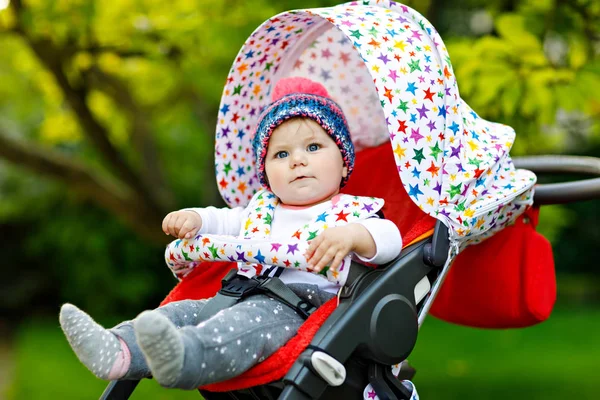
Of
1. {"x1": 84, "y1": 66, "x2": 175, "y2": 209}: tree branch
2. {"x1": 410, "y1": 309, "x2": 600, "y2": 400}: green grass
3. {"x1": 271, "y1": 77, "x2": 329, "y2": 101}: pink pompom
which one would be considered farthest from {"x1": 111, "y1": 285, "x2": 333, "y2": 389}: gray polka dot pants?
{"x1": 84, "y1": 66, "x2": 175, "y2": 209}: tree branch

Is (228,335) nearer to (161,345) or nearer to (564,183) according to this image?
(161,345)

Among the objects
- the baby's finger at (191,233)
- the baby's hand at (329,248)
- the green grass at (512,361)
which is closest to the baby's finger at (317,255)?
the baby's hand at (329,248)

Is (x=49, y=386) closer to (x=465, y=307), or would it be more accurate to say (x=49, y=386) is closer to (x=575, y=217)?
(x=465, y=307)

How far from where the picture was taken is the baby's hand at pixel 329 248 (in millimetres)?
2105

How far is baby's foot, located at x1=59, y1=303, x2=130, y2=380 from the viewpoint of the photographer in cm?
201

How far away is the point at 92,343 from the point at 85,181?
13.9ft

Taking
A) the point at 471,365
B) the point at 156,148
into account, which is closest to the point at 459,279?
the point at 471,365

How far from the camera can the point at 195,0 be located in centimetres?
530

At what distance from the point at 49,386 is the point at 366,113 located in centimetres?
452

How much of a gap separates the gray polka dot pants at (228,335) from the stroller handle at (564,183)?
1056 millimetres

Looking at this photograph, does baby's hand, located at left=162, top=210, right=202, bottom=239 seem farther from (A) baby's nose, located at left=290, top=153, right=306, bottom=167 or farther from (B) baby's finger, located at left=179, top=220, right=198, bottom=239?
(A) baby's nose, located at left=290, top=153, right=306, bottom=167

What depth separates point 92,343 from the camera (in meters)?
2.01

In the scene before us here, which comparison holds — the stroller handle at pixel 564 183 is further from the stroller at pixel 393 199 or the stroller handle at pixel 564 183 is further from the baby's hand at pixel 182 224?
the baby's hand at pixel 182 224

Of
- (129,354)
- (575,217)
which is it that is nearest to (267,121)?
(129,354)
